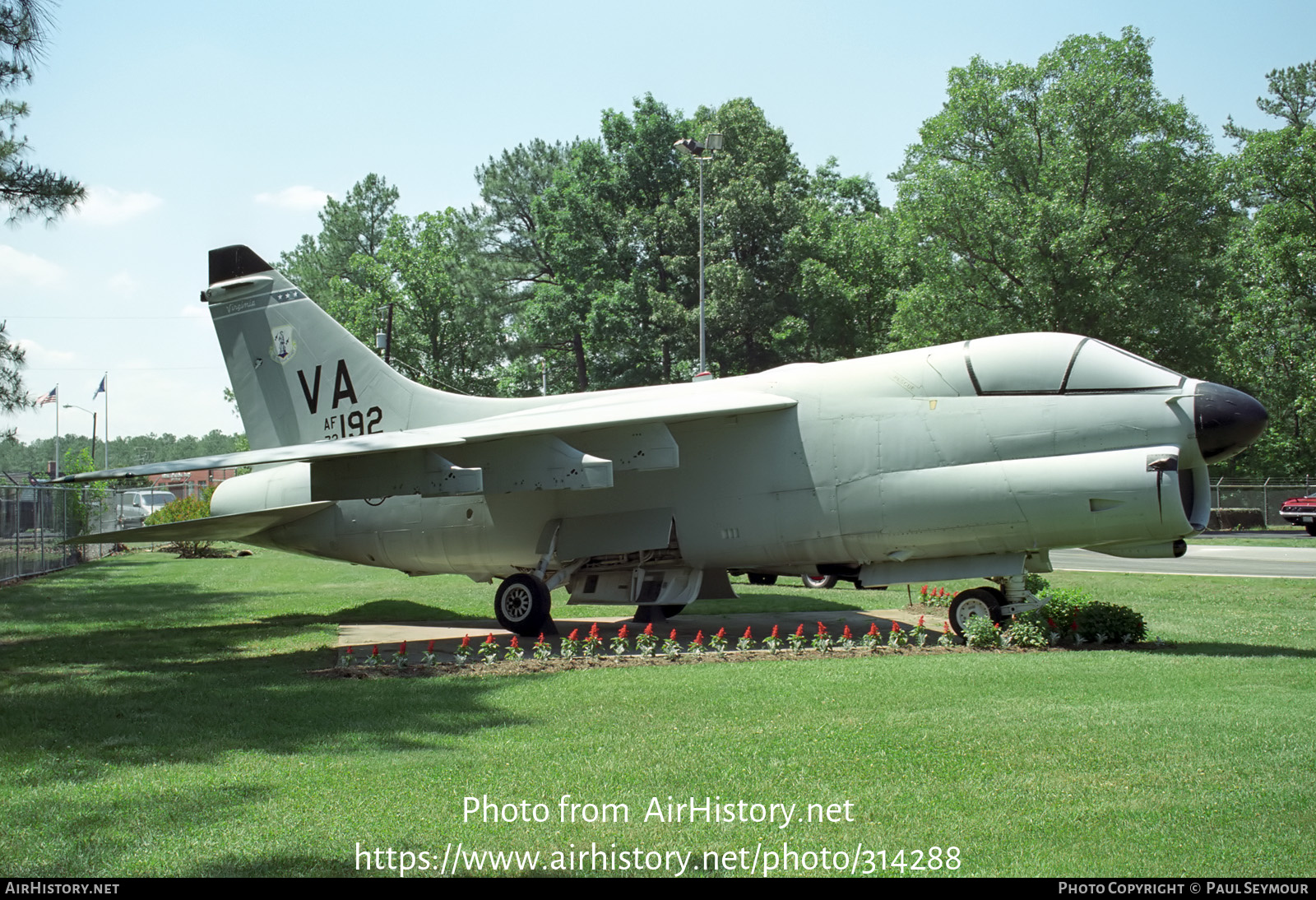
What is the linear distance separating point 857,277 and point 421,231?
26.1 metres

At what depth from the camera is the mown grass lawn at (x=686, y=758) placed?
16.4ft

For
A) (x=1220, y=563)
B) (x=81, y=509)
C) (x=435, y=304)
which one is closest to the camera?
(x=1220, y=563)

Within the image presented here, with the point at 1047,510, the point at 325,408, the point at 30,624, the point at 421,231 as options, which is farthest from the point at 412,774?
the point at 421,231

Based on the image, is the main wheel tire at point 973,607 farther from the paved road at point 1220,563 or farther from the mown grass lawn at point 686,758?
the paved road at point 1220,563

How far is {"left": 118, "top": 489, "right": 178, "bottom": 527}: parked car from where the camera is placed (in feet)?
142

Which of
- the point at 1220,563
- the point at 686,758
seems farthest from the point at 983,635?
the point at 1220,563

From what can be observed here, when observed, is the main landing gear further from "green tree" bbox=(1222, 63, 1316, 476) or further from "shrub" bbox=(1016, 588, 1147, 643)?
"green tree" bbox=(1222, 63, 1316, 476)

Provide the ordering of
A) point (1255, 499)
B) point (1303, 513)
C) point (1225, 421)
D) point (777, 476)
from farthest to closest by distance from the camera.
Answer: point (1255, 499) < point (1303, 513) < point (777, 476) < point (1225, 421)

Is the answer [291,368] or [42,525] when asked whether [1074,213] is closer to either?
[291,368]

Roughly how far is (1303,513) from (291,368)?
117ft

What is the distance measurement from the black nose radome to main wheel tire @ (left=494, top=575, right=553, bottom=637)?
27.5 ft

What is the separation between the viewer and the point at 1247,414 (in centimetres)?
1083

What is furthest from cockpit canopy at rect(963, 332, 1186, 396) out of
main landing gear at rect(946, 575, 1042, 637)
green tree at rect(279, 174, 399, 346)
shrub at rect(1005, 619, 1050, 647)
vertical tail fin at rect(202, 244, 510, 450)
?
green tree at rect(279, 174, 399, 346)

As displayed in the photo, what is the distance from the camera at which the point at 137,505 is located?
4972cm
